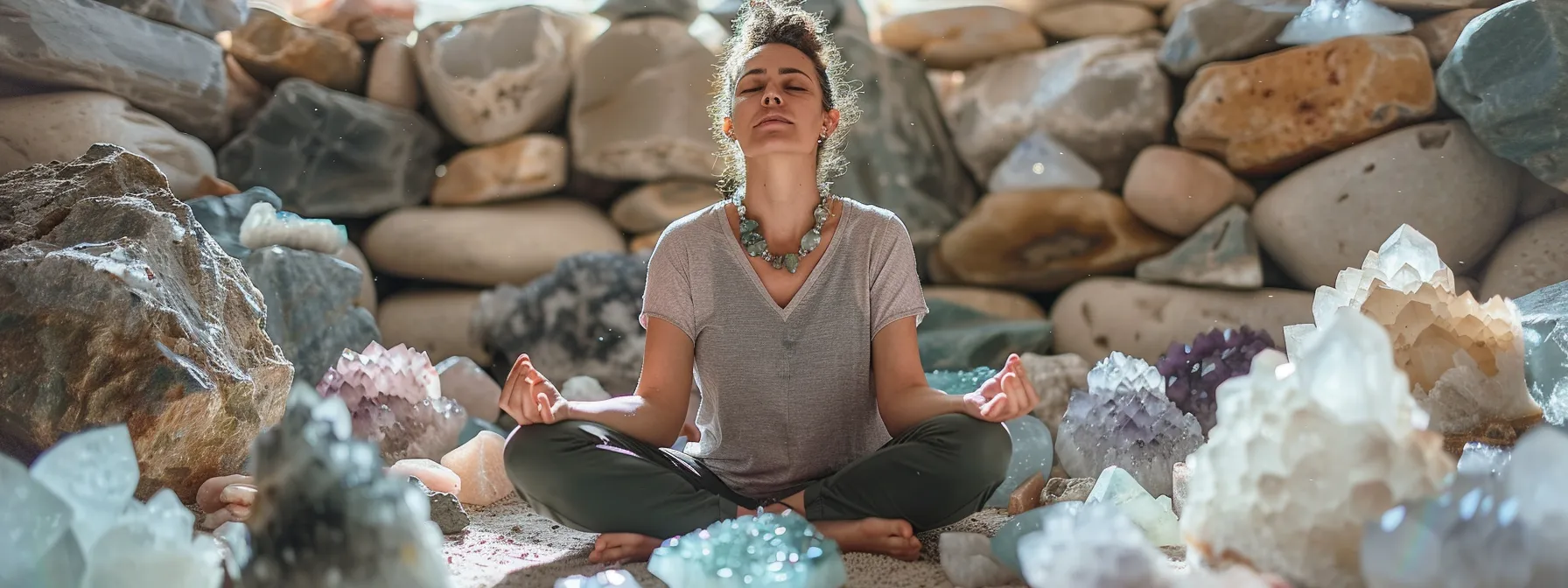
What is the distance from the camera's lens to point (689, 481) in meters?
1.98

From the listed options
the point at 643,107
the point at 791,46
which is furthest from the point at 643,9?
the point at 791,46

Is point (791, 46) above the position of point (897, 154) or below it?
above

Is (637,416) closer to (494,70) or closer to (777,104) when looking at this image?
(777,104)

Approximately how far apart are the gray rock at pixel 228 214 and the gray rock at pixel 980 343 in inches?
84.9

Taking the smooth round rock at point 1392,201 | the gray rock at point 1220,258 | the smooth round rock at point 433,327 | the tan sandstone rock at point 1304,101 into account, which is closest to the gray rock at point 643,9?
the smooth round rock at point 433,327

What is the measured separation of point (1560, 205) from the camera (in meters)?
2.99

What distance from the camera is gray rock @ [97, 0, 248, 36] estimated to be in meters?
3.32

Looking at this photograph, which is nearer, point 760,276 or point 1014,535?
point 1014,535

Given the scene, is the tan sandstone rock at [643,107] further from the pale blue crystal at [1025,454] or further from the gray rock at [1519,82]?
the gray rock at [1519,82]

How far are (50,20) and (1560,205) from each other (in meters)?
4.29

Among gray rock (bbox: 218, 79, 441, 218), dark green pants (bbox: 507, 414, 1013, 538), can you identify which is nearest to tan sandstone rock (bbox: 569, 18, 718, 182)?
gray rock (bbox: 218, 79, 441, 218)

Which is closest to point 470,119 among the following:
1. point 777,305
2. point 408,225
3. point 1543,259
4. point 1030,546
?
point 408,225

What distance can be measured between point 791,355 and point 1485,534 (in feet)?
4.07

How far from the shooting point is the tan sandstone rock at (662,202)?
4.00 meters
